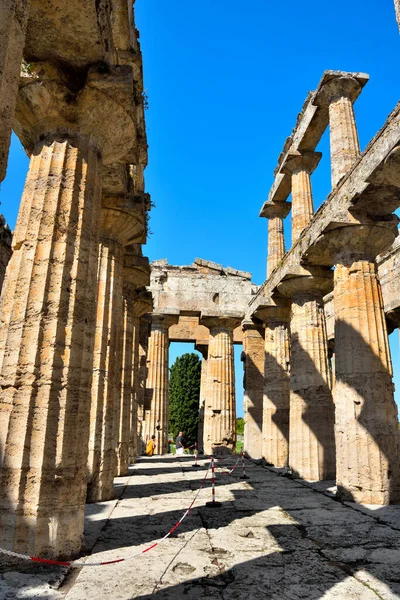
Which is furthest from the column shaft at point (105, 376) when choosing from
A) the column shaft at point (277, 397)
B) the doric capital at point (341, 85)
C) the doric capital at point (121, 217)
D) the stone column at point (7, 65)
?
the column shaft at point (277, 397)

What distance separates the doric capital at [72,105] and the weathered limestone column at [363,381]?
5.83 m

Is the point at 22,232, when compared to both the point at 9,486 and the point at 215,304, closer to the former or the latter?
the point at 9,486

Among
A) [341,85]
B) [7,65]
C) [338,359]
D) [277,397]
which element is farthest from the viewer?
[277,397]

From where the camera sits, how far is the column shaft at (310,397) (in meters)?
11.9

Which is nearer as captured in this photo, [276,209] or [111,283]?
[111,283]

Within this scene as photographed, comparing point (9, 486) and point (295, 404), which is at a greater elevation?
point (295, 404)

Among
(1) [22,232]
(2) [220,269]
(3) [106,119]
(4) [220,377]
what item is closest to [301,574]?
(1) [22,232]

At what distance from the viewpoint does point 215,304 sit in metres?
22.5

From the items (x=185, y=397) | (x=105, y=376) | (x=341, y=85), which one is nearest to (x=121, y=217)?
(x=105, y=376)

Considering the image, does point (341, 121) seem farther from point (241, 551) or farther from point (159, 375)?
point (159, 375)

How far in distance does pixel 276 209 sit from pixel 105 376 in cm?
1190

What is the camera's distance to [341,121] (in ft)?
37.6

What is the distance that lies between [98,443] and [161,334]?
1388cm

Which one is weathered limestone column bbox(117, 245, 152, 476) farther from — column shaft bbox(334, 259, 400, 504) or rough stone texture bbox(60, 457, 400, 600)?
column shaft bbox(334, 259, 400, 504)
